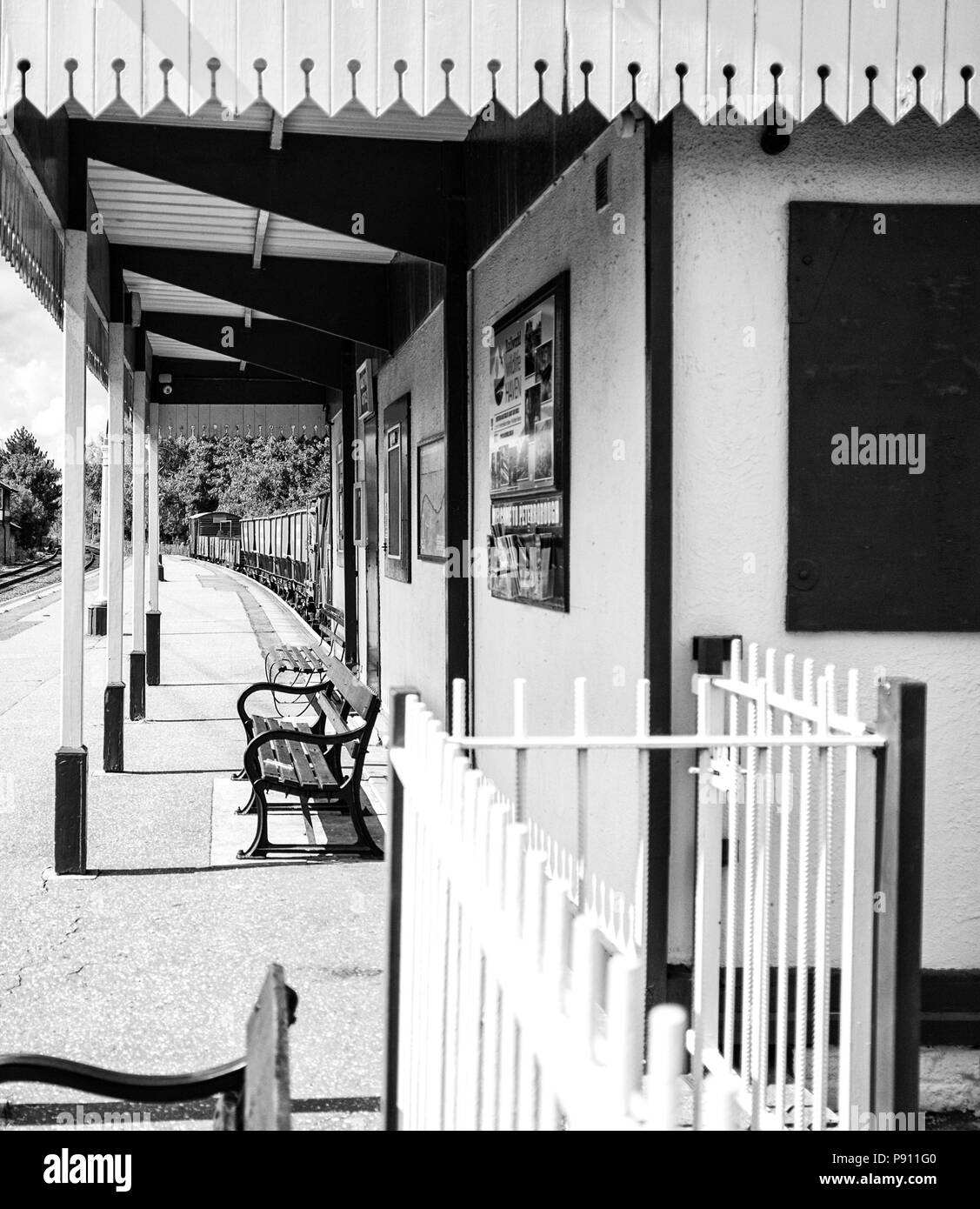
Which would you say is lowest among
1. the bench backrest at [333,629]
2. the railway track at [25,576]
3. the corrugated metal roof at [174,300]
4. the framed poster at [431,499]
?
the bench backrest at [333,629]

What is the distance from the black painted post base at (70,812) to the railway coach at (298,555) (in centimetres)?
1473

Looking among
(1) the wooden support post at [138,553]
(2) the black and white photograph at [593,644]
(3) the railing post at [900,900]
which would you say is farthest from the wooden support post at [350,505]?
(3) the railing post at [900,900]

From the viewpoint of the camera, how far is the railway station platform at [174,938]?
4309 mm

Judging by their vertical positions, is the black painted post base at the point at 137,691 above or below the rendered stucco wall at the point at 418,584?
below

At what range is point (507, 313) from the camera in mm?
6676

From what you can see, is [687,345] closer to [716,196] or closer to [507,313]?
[716,196]

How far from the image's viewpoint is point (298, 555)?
30703 millimetres

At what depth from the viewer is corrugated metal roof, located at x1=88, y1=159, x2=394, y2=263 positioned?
8219 mm

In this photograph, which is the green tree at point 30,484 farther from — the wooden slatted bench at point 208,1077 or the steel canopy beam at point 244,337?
the wooden slatted bench at point 208,1077

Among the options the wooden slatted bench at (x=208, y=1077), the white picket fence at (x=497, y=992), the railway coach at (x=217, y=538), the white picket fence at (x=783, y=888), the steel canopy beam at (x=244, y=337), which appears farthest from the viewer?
the railway coach at (x=217, y=538)

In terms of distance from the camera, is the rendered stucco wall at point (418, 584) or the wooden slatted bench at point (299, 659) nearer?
the rendered stucco wall at point (418, 584)

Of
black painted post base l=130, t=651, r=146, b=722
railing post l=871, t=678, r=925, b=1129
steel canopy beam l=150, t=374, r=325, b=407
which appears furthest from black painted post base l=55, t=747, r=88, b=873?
steel canopy beam l=150, t=374, r=325, b=407

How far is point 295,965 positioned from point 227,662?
12485 millimetres

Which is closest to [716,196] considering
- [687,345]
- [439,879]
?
[687,345]
